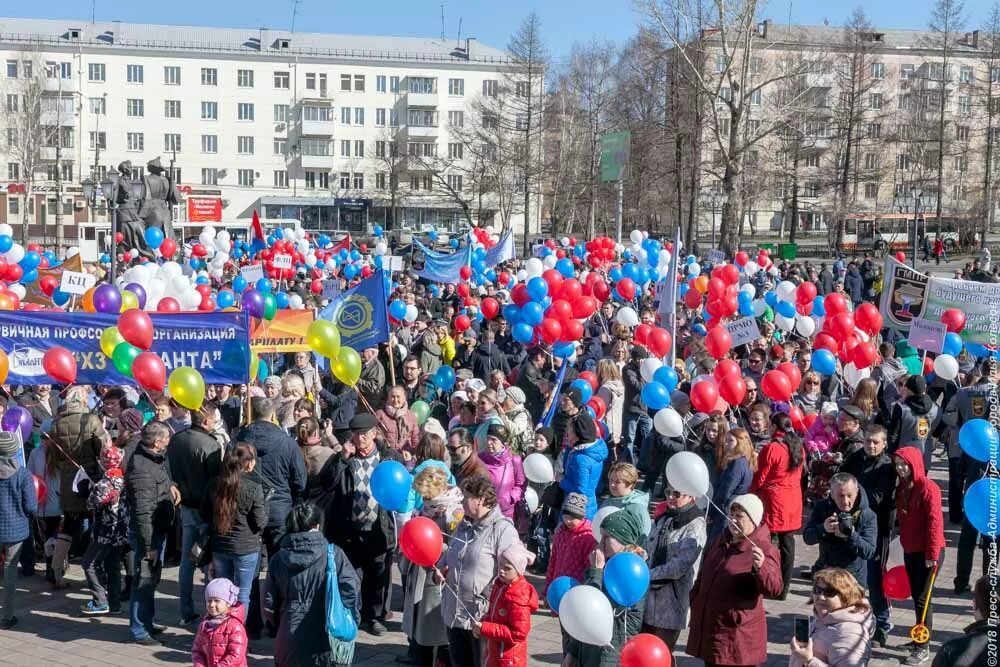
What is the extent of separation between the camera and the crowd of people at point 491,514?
583 cm

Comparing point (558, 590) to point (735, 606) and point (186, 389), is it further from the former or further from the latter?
point (186, 389)

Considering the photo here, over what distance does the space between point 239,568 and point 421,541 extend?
193 cm

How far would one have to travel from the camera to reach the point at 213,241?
2564 centimetres

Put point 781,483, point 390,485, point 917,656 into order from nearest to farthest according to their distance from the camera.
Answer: point 390,485, point 917,656, point 781,483

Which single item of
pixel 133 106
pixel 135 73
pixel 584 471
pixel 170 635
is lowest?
pixel 170 635

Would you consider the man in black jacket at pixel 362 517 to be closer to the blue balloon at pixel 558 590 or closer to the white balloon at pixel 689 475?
the white balloon at pixel 689 475

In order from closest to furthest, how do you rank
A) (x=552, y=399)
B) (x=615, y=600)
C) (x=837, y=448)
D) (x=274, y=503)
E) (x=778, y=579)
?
(x=615, y=600) → (x=778, y=579) → (x=274, y=503) → (x=837, y=448) → (x=552, y=399)

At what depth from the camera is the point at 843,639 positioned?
5125mm

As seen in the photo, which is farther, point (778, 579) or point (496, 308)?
point (496, 308)

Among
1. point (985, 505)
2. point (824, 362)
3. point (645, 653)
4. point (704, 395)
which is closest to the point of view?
point (645, 653)

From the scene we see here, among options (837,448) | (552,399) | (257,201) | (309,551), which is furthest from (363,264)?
(257,201)

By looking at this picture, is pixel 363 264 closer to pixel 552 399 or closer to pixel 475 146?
pixel 552 399

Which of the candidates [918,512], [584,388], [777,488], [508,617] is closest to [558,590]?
[508,617]

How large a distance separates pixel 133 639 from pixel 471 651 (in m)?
2.67
